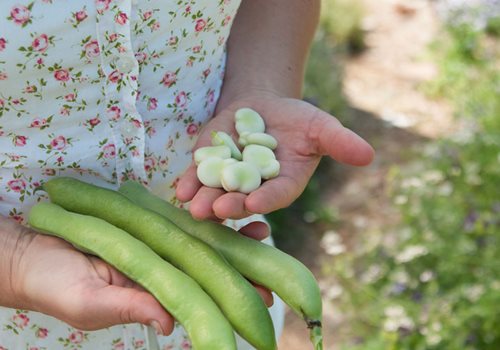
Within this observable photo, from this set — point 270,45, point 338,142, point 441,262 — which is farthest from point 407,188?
point 338,142

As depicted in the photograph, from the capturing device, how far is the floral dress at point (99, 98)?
124 centimetres

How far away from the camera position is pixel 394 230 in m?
3.62

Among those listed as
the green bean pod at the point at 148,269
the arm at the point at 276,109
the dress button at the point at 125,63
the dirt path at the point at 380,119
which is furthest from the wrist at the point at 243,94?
the dirt path at the point at 380,119

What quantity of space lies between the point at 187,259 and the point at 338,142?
1.09 feet

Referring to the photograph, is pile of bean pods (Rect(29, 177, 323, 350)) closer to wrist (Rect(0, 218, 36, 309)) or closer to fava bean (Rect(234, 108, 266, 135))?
wrist (Rect(0, 218, 36, 309))

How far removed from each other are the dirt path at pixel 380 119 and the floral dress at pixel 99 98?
1.78m

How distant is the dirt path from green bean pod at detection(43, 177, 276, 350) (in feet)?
6.35

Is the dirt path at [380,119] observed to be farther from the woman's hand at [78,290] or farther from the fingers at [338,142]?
the woman's hand at [78,290]

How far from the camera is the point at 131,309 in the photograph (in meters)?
1.11

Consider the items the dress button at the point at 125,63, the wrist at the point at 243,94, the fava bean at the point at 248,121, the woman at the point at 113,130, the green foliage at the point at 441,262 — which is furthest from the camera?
the green foliage at the point at 441,262

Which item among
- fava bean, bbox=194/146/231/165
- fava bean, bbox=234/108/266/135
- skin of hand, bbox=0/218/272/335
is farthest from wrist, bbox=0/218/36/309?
fava bean, bbox=234/108/266/135

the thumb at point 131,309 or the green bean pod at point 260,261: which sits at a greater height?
the thumb at point 131,309

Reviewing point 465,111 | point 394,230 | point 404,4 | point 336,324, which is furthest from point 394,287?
point 404,4

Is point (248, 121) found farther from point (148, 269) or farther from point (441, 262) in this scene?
point (441, 262)
